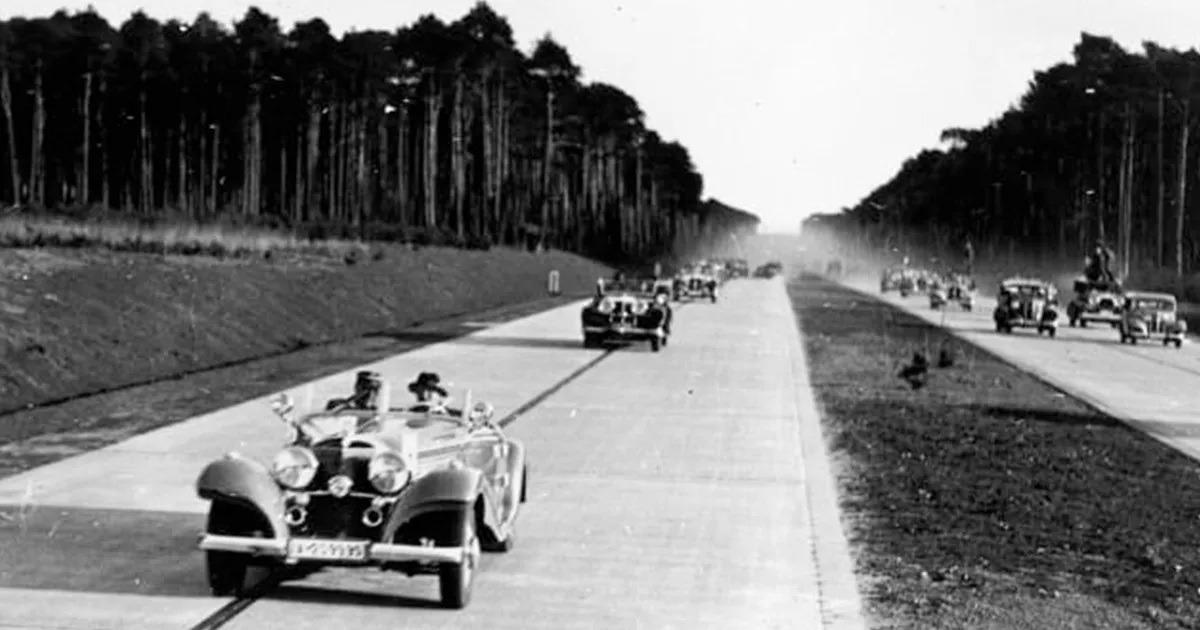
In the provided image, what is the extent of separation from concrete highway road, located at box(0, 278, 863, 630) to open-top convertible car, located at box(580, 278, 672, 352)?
14.2 m

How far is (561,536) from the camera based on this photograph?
15.0 metres

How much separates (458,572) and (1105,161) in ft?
465

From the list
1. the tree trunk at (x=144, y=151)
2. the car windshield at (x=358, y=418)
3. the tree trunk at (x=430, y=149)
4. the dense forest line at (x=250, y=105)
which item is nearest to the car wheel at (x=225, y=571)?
the car windshield at (x=358, y=418)

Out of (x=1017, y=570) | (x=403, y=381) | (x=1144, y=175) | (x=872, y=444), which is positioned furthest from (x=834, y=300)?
(x=1017, y=570)

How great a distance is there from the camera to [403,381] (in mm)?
32375

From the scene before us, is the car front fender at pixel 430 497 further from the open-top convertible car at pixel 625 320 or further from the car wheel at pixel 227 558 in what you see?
the open-top convertible car at pixel 625 320

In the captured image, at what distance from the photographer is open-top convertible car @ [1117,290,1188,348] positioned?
58469 millimetres

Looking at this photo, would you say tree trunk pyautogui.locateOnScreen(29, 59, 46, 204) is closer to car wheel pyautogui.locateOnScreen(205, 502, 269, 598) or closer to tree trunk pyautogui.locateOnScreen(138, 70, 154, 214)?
tree trunk pyautogui.locateOnScreen(138, 70, 154, 214)

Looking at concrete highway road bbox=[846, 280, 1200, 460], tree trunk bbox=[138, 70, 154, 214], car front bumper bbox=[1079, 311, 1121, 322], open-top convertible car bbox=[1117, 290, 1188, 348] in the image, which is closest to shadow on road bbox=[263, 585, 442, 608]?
concrete highway road bbox=[846, 280, 1200, 460]

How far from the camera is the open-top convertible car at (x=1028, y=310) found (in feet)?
205

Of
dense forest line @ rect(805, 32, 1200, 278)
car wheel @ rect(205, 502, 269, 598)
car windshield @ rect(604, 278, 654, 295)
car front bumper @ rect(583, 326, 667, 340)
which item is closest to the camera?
car wheel @ rect(205, 502, 269, 598)

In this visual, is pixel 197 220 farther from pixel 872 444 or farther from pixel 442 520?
pixel 442 520

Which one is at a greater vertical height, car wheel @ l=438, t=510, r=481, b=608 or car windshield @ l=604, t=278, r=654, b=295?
car windshield @ l=604, t=278, r=654, b=295

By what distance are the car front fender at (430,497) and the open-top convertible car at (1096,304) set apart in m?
60.4
